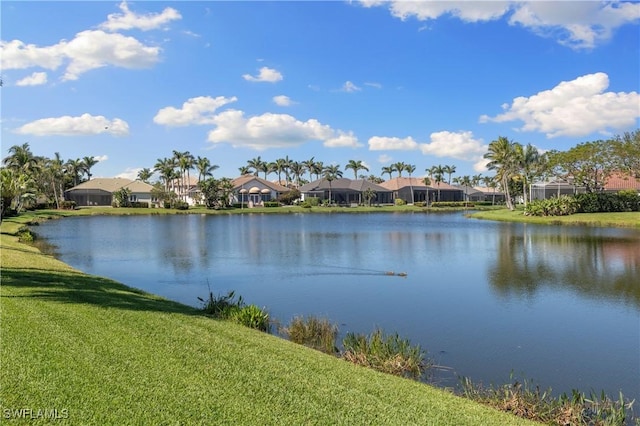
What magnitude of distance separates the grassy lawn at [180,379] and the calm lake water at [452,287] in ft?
10.2

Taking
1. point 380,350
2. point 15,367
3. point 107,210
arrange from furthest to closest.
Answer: point 107,210 → point 380,350 → point 15,367

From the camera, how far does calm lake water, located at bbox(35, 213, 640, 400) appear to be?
461 inches

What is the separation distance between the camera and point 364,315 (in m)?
15.9

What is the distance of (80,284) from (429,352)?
1078cm

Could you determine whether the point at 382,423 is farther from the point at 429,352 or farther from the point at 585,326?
the point at 585,326

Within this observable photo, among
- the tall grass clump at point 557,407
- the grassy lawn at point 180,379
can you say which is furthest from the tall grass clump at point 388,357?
the tall grass clump at point 557,407

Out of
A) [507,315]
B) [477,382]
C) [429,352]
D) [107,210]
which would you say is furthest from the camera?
[107,210]

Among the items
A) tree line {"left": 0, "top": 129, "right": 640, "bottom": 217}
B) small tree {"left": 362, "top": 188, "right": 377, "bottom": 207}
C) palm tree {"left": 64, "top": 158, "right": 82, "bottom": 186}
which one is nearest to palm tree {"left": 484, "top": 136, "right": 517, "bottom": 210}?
tree line {"left": 0, "top": 129, "right": 640, "bottom": 217}

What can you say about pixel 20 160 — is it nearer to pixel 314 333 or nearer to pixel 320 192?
pixel 320 192

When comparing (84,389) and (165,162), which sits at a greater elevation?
(165,162)

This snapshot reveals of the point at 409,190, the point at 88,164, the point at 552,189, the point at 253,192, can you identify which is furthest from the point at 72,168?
the point at 552,189

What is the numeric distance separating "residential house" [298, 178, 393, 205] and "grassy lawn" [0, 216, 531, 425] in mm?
102084

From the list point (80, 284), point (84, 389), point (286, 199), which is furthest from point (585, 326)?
point (286, 199)

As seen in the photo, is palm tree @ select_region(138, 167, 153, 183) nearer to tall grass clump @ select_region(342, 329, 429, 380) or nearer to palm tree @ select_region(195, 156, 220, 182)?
palm tree @ select_region(195, 156, 220, 182)
